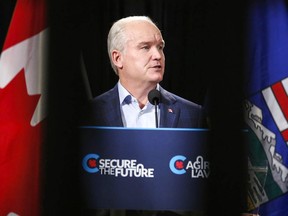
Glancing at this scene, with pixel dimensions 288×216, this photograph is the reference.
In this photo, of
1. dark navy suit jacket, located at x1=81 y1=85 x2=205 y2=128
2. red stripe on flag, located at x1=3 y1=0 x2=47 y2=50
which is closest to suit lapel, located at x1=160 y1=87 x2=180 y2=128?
dark navy suit jacket, located at x1=81 y1=85 x2=205 y2=128

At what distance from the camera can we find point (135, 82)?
2.78 metres

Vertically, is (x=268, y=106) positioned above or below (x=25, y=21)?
below

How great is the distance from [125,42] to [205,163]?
81 centimetres

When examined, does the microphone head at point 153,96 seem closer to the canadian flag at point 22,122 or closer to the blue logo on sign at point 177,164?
the blue logo on sign at point 177,164

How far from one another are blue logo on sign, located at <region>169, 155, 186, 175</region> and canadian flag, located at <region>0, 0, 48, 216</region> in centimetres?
76

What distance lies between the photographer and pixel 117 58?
2.78 m

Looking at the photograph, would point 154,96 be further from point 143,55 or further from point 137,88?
point 143,55

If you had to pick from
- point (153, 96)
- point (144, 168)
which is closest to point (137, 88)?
point (153, 96)

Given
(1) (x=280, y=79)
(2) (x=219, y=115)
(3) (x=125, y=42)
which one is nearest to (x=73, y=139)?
(3) (x=125, y=42)

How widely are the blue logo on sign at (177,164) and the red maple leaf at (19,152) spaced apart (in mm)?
768

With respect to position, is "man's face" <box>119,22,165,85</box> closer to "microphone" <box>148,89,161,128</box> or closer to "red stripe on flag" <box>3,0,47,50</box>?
"microphone" <box>148,89,161,128</box>

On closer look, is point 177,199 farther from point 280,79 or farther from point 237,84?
point 280,79

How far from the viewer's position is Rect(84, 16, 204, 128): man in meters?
2.76

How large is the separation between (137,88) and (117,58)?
0.67 feet
